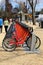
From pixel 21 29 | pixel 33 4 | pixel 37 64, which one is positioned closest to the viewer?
pixel 37 64

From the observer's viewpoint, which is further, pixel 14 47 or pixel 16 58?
pixel 14 47

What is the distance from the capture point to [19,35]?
12469 millimetres

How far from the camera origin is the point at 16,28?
40.9ft

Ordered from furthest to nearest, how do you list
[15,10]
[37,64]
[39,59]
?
[15,10] < [39,59] < [37,64]

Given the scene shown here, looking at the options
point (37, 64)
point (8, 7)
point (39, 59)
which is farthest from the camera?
point (8, 7)

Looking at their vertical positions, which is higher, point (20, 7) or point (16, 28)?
point (16, 28)

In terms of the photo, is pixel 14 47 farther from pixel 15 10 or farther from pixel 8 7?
pixel 15 10

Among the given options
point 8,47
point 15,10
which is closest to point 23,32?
point 8,47

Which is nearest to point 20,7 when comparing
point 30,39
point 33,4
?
point 33,4

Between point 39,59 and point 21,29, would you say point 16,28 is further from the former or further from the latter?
point 39,59

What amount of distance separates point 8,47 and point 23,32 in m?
0.97

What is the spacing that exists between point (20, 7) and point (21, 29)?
83861mm

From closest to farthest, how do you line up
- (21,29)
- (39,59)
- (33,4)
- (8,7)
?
(39,59), (21,29), (33,4), (8,7)

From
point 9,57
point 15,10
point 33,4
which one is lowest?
point 15,10
